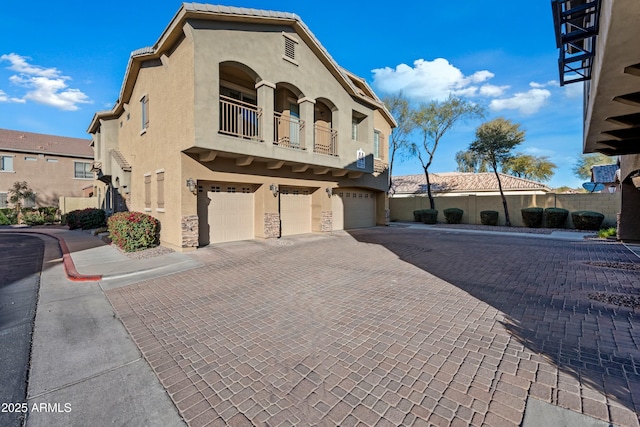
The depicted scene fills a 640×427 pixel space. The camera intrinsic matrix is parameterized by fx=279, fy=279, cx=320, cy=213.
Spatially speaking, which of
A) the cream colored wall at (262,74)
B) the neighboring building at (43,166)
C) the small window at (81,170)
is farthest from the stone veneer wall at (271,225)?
the small window at (81,170)

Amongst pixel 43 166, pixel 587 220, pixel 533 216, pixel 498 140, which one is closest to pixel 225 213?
pixel 533 216

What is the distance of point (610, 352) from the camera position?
134 inches

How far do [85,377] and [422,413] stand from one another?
3547 mm

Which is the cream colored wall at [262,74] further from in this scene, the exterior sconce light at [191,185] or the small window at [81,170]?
the small window at [81,170]

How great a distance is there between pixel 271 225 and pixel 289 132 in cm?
425

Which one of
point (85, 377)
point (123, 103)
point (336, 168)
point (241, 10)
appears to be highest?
point (241, 10)

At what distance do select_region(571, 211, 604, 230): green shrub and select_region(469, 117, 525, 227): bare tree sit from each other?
368cm

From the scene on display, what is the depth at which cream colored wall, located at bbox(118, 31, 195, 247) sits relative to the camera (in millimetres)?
9125

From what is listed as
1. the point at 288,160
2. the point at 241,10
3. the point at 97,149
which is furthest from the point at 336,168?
the point at 97,149

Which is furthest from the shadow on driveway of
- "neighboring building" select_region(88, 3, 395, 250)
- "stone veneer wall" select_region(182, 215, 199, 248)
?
"stone veneer wall" select_region(182, 215, 199, 248)

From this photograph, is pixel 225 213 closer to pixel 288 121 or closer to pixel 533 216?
pixel 288 121

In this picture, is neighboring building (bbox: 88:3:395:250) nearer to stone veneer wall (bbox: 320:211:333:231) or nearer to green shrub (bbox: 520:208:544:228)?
stone veneer wall (bbox: 320:211:333:231)

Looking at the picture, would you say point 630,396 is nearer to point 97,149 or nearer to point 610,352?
point 610,352

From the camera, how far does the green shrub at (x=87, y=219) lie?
57.2 feet
